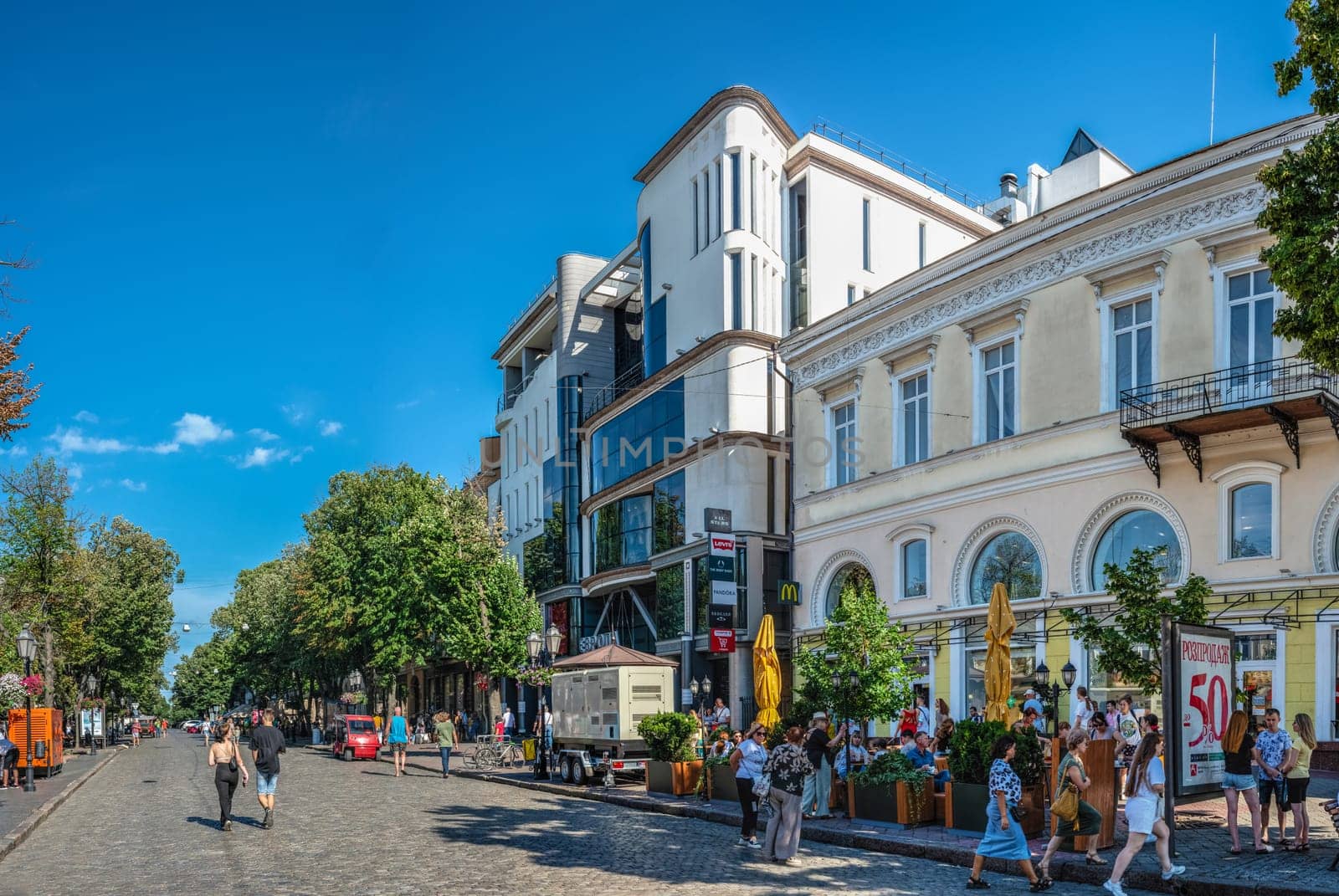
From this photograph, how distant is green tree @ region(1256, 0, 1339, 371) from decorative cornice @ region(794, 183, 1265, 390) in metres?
9.70

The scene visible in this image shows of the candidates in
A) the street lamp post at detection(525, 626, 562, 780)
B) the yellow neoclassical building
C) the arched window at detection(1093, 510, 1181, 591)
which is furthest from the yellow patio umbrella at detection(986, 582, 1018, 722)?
the street lamp post at detection(525, 626, 562, 780)

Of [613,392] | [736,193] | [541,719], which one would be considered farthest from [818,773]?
[613,392]

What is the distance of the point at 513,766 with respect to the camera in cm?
3338

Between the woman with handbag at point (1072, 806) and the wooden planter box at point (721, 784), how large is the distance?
28.4 feet

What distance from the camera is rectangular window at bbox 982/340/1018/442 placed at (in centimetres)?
2762

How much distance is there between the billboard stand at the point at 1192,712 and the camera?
12.4m

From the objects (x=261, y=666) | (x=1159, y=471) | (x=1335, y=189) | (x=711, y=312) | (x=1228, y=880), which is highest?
(x=711, y=312)

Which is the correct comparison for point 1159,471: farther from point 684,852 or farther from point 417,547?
point 417,547

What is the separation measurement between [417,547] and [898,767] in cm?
3063

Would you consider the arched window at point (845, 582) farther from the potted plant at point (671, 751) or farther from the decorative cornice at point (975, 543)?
the potted plant at point (671, 751)

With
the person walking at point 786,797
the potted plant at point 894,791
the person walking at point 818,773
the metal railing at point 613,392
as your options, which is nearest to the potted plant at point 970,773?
the potted plant at point 894,791

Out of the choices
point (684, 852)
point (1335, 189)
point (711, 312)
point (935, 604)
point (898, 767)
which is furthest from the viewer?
point (711, 312)

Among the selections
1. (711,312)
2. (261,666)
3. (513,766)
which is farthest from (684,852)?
(261,666)

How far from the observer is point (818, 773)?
1841 cm
